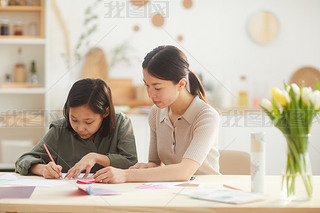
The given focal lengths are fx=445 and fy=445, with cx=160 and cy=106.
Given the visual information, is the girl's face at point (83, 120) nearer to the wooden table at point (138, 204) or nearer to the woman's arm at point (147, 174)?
the woman's arm at point (147, 174)

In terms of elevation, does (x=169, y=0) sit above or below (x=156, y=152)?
above

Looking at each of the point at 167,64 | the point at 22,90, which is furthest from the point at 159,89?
the point at 22,90

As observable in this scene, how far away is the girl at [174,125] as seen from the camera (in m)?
1.43

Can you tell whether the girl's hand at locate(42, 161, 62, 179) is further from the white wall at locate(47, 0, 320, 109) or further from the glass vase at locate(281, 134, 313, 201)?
the white wall at locate(47, 0, 320, 109)

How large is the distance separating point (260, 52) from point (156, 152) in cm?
265

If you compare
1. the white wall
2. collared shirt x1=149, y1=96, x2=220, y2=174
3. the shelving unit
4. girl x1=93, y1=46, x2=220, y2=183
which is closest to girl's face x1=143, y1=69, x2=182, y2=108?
girl x1=93, y1=46, x2=220, y2=183

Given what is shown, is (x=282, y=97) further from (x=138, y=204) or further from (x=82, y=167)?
(x=82, y=167)

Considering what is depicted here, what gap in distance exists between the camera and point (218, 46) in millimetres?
4129

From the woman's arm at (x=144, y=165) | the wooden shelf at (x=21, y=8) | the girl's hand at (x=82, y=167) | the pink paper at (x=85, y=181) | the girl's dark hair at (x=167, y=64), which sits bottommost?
the pink paper at (x=85, y=181)

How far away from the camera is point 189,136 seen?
66.6 inches

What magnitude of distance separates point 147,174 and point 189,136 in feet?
1.07

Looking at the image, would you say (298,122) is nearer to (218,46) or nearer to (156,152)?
(156,152)

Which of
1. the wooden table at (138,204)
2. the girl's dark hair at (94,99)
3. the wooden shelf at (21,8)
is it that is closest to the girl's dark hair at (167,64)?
the girl's dark hair at (94,99)

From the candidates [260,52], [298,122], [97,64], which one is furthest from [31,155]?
[260,52]
